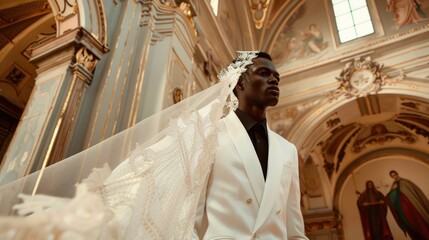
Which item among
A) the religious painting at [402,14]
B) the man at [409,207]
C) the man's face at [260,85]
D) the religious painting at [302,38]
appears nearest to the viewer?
the man's face at [260,85]

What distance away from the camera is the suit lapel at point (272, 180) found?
3.89 feet

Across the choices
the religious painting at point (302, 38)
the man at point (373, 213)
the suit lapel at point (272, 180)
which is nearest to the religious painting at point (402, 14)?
the religious painting at point (302, 38)

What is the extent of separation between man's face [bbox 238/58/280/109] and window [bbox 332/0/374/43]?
26.0 ft

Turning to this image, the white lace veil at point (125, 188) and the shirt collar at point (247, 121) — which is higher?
the shirt collar at point (247, 121)

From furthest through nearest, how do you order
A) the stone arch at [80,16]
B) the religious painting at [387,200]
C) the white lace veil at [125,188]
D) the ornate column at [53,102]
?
1. the religious painting at [387,200]
2. the stone arch at [80,16]
3. the ornate column at [53,102]
4. the white lace veil at [125,188]

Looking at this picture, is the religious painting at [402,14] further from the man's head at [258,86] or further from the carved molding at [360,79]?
the man's head at [258,86]

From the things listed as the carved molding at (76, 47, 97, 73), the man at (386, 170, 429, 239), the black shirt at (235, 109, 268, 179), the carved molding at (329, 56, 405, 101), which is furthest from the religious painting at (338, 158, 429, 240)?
the black shirt at (235, 109, 268, 179)

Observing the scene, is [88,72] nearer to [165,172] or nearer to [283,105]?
[165,172]

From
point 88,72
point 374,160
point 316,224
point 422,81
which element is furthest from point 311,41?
point 88,72

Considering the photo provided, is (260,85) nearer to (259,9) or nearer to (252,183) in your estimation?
(252,183)

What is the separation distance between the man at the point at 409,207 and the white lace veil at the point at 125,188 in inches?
420

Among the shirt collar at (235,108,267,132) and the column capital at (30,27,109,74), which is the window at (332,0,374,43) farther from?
the shirt collar at (235,108,267,132)

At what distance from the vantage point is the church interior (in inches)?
116

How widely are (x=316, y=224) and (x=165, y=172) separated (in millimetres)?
10023
